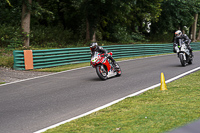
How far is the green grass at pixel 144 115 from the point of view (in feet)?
15.1

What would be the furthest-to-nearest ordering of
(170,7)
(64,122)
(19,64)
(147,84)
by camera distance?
(170,7) < (19,64) < (147,84) < (64,122)

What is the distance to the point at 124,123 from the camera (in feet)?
16.2

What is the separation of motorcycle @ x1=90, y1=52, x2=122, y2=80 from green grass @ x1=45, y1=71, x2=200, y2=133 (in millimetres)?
3493

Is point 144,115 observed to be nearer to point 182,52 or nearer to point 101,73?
point 101,73

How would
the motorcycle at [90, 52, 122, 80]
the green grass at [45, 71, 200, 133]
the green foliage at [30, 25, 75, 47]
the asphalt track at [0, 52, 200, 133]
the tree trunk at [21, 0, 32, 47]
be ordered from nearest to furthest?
the green grass at [45, 71, 200, 133] < the asphalt track at [0, 52, 200, 133] < the motorcycle at [90, 52, 122, 80] < the tree trunk at [21, 0, 32, 47] < the green foliage at [30, 25, 75, 47]

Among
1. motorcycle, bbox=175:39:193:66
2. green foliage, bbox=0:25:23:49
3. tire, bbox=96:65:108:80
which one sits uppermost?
green foliage, bbox=0:25:23:49

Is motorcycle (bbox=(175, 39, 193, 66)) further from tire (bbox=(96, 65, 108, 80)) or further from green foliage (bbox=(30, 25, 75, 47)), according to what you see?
green foliage (bbox=(30, 25, 75, 47))

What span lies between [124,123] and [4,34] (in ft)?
64.3

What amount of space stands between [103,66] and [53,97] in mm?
3257

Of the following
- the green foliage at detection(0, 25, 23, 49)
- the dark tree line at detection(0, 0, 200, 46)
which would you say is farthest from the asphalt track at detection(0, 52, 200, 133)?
the dark tree line at detection(0, 0, 200, 46)

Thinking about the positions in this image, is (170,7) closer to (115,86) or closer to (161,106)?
(115,86)

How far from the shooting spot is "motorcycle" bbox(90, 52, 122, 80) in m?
10.6

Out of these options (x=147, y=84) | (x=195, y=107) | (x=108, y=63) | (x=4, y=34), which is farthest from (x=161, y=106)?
(x=4, y=34)

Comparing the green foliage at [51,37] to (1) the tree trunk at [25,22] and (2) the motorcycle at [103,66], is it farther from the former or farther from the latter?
(2) the motorcycle at [103,66]
